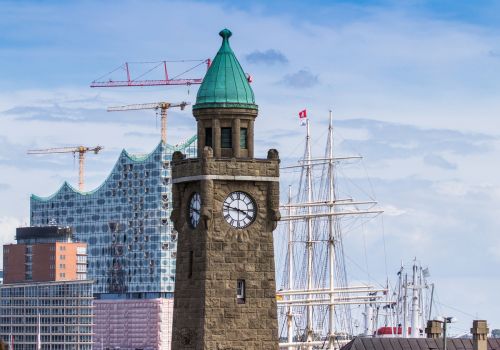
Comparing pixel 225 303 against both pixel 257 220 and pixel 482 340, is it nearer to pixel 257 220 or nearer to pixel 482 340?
pixel 257 220

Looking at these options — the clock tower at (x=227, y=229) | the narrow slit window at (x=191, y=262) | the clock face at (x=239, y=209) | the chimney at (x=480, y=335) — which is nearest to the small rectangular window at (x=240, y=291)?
the clock tower at (x=227, y=229)

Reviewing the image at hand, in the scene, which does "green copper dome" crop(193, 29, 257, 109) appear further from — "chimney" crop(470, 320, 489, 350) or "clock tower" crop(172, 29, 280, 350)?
"chimney" crop(470, 320, 489, 350)

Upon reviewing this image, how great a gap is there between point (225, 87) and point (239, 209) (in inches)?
232

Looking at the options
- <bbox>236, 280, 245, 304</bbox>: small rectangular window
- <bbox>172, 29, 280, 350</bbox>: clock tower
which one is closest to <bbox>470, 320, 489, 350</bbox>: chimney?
<bbox>172, 29, 280, 350</bbox>: clock tower

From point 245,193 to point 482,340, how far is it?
25.2 meters

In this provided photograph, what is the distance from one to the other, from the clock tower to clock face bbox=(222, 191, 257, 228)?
5 centimetres

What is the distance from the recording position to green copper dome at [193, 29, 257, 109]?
83.9m

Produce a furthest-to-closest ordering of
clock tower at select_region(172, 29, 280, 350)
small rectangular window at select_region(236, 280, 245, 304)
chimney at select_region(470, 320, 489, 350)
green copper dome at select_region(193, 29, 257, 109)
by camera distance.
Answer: chimney at select_region(470, 320, 489, 350)
green copper dome at select_region(193, 29, 257, 109)
small rectangular window at select_region(236, 280, 245, 304)
clock tower at select_region(172, 29, 280, 350)

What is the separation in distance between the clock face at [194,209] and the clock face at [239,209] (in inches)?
49.5

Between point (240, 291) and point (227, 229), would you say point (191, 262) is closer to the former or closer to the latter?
point (227, 229)

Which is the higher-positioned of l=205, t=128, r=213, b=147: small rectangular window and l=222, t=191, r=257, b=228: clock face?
l=205, t=128, r=213, b=147: small rectangular window

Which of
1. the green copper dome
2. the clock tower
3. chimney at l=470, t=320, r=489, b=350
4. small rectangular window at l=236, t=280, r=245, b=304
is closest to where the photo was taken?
the clock tower

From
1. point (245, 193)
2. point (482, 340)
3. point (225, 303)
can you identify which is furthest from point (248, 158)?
point (482, 340)

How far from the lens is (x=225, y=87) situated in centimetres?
8431
